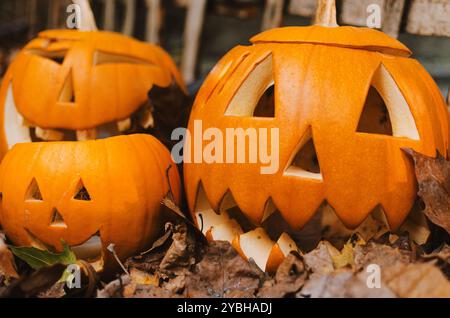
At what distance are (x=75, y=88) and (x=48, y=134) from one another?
0.23 metres

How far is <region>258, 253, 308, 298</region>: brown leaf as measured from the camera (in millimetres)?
1235

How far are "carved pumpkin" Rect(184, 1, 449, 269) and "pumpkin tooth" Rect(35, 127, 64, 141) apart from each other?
0.76m

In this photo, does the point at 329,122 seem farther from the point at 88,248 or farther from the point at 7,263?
the point at 7,263

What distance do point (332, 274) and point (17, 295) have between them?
76 cm

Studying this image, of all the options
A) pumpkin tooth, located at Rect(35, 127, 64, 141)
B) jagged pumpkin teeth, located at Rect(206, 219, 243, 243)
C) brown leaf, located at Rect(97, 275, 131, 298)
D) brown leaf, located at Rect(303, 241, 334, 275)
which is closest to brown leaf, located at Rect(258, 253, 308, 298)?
brown leaf, located at Rect(303, 241, 334, 275)

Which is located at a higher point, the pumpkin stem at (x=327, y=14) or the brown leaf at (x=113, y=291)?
the pumpkin stem at (x=327, y=14)

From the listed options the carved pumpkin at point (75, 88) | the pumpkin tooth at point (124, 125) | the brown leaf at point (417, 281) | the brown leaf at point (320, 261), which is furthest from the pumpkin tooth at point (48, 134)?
the brown leaf at point (417, 281)

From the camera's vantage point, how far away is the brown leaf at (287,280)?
124 cm

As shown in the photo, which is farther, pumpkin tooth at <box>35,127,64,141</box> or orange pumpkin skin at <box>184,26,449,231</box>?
pumpkin tooth at <box>35,127,64,141</box>

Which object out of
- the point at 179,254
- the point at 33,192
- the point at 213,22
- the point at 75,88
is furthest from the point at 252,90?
the point at 213,22

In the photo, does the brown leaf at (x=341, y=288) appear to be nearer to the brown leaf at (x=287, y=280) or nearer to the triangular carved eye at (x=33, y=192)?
the brown leaf at (x=287, y=280)

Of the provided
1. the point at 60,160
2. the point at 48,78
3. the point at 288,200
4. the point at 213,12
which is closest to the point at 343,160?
the point at 288,200

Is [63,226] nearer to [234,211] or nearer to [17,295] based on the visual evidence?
[17,295]

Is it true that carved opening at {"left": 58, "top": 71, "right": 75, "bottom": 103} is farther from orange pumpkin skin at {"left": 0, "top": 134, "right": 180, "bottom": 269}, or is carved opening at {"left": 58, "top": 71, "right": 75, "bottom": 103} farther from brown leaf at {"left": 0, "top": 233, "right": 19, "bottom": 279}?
brown leaf at {"left": 0, "top": 233, "right": 19, "bottom": 279}
